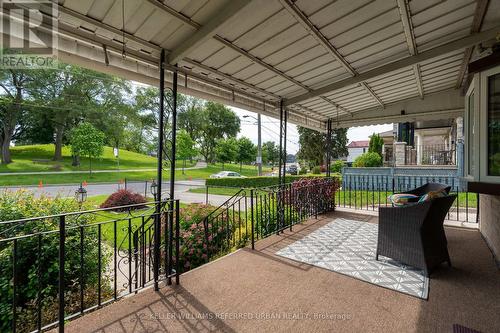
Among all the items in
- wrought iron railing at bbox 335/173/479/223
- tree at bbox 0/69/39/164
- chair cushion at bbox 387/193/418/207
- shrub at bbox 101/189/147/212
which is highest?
tree at bbox 0/69/39/164

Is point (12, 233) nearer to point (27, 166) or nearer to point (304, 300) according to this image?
point (304, 300)

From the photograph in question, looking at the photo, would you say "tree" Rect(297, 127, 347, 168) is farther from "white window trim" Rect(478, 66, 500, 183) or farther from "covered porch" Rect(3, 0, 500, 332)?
"white window trim" Rect(478, 66, 500, 183)

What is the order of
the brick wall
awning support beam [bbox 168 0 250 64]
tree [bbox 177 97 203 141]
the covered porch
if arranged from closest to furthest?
the covered porch, awning support beam [bbox 168 0 250 64], the brick wall, tree [bbox 177 97 203 141]

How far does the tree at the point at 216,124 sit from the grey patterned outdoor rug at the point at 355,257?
94.9 ft

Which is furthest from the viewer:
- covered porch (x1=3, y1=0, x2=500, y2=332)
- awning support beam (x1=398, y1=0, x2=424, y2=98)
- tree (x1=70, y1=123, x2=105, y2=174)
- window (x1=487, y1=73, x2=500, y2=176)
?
tree (x1=70, y1=123, x2=105, y2=174)

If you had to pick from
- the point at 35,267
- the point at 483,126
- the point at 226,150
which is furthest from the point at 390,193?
the point at 226,150

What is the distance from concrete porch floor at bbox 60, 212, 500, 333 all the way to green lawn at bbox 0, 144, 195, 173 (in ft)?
86.0

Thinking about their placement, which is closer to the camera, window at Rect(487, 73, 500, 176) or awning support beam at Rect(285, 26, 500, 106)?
window at Rect(487, 73, 500, 176)

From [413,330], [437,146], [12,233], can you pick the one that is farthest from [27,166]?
[437,146]

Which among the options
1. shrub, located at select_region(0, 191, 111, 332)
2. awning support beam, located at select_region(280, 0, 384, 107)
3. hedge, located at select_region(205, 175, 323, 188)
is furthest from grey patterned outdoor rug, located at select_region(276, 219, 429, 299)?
hedge, located at select_region(205, 175, 323, 188)

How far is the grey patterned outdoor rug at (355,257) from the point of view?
259cm

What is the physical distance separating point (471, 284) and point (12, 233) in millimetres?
5043

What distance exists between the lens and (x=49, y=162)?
24.3m

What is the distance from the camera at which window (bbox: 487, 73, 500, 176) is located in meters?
2.50
